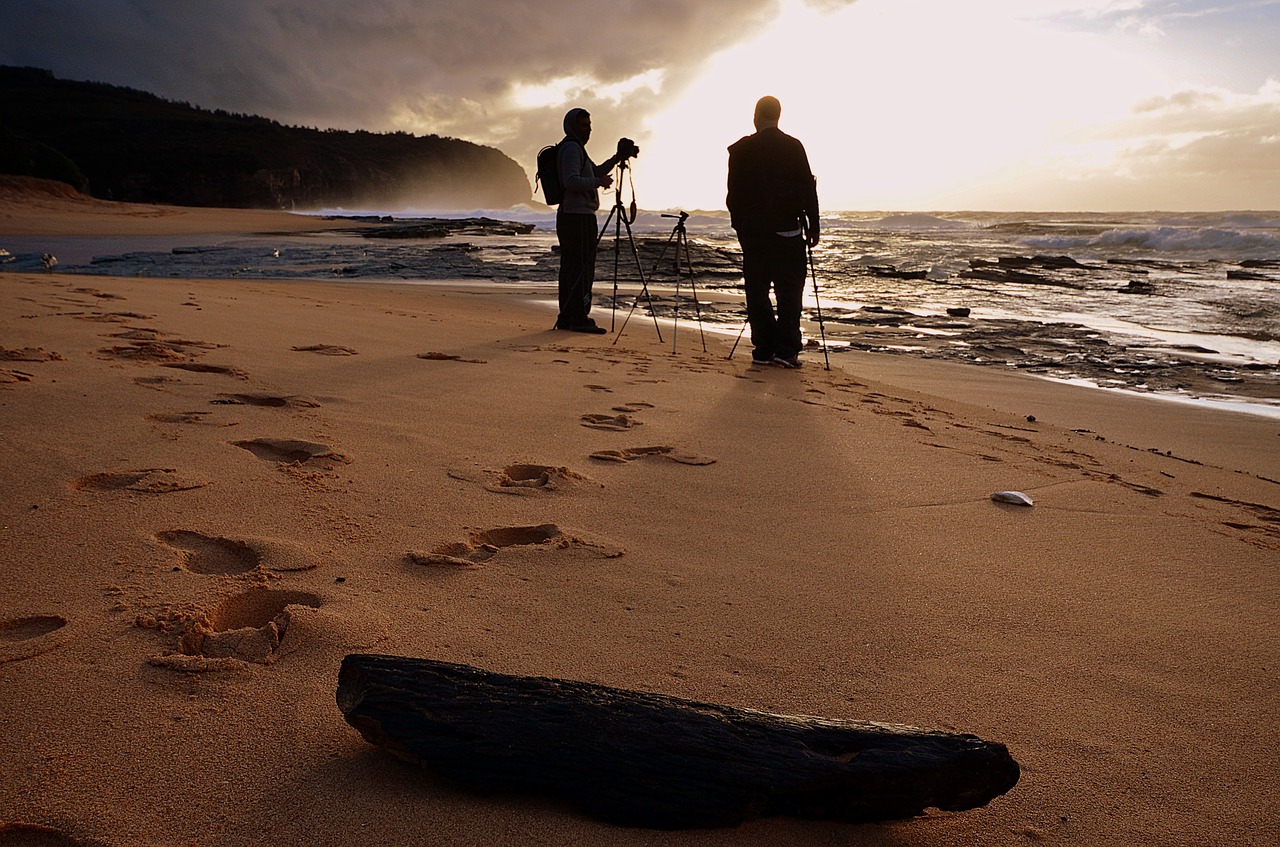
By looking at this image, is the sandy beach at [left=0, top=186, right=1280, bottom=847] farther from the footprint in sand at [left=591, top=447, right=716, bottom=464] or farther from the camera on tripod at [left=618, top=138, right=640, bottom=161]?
the camera on tripod at [left=618, top=138, right=640, bottom=161]

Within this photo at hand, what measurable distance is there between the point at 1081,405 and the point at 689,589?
4.82 meters

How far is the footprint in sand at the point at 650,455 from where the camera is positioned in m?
3.32

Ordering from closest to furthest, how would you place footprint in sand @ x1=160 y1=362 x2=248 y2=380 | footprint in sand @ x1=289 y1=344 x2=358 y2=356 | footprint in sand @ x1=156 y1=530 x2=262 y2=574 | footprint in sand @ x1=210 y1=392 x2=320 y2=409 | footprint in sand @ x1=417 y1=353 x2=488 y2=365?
footprint in sand @ x1=156 y1=530 x2=262 y2=574 → footprint in sand @ x1=210 y1=392 x2=320 y2=409 → footprint in sand @ x1=160 y1=362 x2=248 y2=380 → footprint in sand @ x1=289 y1=344 x2=358 y2=356 → footprint in sand @ x1=417 y1=353 x2=488 y2=365

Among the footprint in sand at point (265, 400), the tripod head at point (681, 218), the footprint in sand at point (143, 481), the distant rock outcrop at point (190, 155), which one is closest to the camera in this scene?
the footprint in sand at point (143, 481)

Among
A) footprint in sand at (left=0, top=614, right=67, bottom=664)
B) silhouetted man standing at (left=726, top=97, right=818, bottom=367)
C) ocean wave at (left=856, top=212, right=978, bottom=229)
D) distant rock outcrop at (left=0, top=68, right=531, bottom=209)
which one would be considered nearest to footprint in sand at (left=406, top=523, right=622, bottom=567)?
footprint in sand at (left=0, top=614, right=67, bottom=664)

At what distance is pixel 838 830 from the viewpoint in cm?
129

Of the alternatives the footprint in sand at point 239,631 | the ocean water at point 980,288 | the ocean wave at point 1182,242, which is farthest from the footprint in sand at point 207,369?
the ocean wave at point 1182,242

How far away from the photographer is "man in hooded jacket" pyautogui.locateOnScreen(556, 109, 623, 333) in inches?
305

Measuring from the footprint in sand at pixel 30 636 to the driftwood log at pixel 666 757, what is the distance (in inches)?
28.9

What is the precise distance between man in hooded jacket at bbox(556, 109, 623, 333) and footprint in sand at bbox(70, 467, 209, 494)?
18.1 ft

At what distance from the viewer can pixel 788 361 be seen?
22.5ft

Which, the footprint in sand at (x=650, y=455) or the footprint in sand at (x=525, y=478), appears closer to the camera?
the footprint in sand at (x=525, y=478)

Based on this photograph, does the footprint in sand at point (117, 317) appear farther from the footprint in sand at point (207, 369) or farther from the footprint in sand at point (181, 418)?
the footprint in sand at point (181, 418)

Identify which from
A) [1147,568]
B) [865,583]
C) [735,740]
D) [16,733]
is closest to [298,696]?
[16,733]
